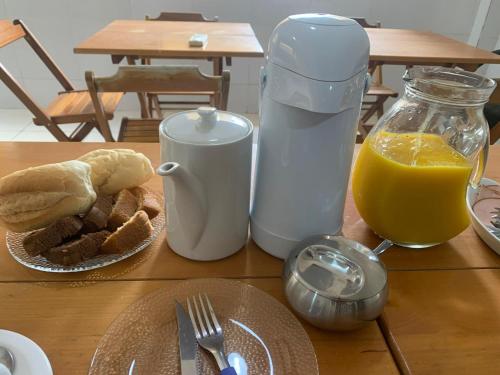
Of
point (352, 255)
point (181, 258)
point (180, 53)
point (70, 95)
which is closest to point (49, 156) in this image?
point (181, 258)

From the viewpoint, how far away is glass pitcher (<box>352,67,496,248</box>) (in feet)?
1.42

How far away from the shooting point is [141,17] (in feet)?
7.70

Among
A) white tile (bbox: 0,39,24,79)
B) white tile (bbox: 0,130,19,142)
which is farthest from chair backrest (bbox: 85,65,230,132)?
white tile (bbox: 0,39,24,79)

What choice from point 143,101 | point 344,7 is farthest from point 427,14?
point 143,101

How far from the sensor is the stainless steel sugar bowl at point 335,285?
1.17ft

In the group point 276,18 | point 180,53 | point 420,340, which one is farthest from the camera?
point 276,18

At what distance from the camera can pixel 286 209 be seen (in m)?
0.45

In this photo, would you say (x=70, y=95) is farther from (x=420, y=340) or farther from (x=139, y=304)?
(x=420, y=340)

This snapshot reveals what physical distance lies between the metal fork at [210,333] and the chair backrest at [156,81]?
0.80 metres

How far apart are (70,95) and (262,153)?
156 cm

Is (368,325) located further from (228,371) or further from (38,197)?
(38,197)

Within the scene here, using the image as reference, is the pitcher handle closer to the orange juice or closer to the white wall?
the orange juice

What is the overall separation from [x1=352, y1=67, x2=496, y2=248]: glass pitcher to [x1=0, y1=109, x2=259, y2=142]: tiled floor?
1.63 m

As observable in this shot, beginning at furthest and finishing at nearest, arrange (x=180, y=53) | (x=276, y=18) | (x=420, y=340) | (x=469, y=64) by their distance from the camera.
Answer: (x=276, y=18)
(x=469, y=64)
(x=180, y=53)
(x=420, y=340)
